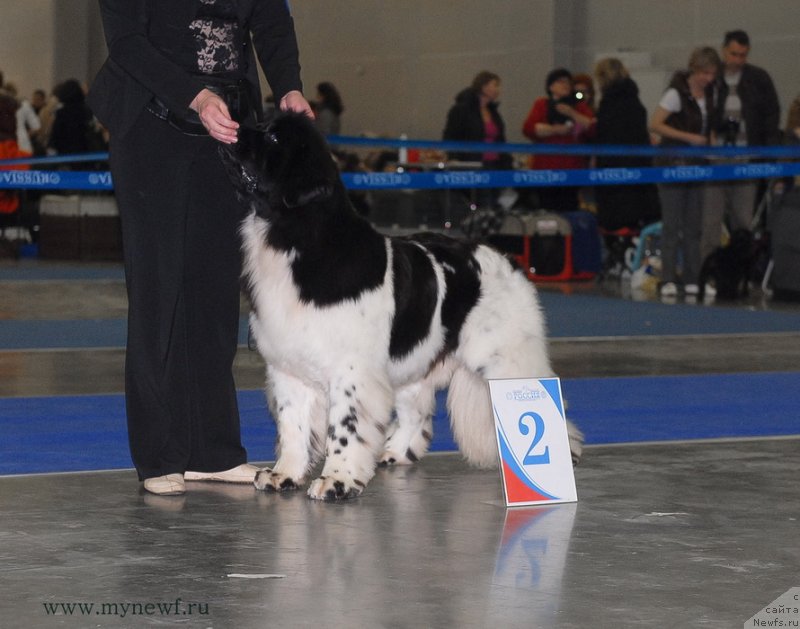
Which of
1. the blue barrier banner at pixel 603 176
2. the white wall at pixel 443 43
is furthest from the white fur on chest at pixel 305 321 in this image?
the white wall at pixel 443 43

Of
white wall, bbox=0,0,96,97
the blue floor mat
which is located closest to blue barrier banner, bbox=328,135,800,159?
the blue floor mat

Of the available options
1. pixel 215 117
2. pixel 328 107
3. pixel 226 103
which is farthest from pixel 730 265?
pixel 215 117

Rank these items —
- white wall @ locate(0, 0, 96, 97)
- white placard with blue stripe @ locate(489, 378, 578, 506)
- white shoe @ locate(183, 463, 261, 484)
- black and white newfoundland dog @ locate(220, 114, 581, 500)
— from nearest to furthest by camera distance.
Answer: black and white newfoundland dog @ locate(220, 114, 581, 500) → white placard with blue stripe @ locate(489, 378, 578, 506) → white shoe @ locate(183, 463, 261, 484) → white wall @ locate(0, 0, 96, 97)

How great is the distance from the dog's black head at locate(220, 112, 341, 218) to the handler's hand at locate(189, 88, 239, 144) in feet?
0.19

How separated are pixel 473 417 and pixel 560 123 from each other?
8805 mm

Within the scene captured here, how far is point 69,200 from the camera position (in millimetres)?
15930

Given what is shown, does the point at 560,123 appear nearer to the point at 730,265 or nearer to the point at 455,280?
the point at 730,265

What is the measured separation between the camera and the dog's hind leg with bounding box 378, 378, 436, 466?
5.18 m

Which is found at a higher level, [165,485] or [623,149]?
[623,149]

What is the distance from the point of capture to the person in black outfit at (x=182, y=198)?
4406 millimetres

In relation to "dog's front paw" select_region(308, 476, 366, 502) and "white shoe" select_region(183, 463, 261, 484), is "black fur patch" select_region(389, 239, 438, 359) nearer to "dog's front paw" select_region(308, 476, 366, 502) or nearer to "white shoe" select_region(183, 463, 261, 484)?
"dog's front paw" select_region(308, 476, 366, 502)

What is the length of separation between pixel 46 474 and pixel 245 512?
2.97 ft

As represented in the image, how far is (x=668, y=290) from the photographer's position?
38.7ft

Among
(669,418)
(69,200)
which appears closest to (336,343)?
(669,418)
